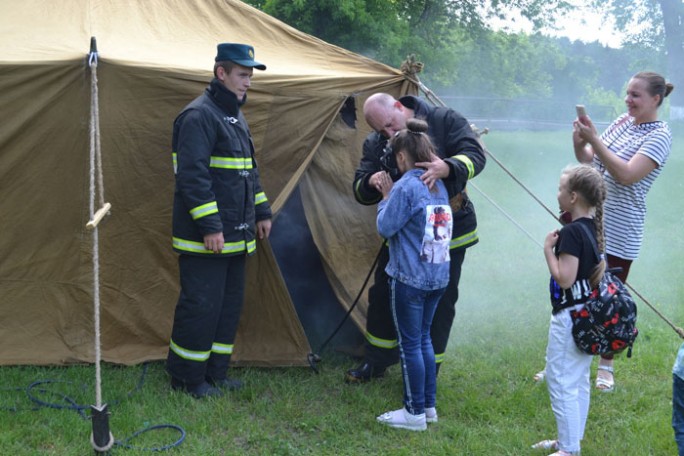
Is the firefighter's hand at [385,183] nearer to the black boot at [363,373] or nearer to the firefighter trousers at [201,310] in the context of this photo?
the firefighter trousers at [201,310]

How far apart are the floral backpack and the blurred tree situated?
16.6m

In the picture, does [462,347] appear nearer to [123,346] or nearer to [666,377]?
[666,377]

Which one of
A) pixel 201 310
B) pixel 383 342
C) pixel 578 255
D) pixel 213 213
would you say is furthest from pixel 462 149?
pixel 201 310

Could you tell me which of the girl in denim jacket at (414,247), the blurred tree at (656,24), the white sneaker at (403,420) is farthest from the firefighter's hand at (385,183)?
the blurred tree at (656,24)

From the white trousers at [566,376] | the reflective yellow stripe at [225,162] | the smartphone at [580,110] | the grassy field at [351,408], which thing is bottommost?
the grassy field at [351,408]

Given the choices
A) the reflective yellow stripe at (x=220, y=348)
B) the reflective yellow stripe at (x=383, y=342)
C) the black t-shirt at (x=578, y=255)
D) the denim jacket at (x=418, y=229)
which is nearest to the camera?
the black t-shirt at (x=578, y=255)

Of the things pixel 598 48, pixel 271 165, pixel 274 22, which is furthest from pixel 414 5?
pixel 598 48

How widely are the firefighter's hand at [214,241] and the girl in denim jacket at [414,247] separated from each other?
79 cm

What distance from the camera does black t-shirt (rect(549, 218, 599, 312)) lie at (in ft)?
9.83

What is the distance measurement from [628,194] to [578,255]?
1118 millimetres

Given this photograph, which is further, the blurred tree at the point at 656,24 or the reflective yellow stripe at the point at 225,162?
the blurred tree at the point at 656,24

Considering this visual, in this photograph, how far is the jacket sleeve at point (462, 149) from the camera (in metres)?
3.57

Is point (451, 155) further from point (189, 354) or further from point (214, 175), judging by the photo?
point (189, 354)

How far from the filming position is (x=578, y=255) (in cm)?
300
